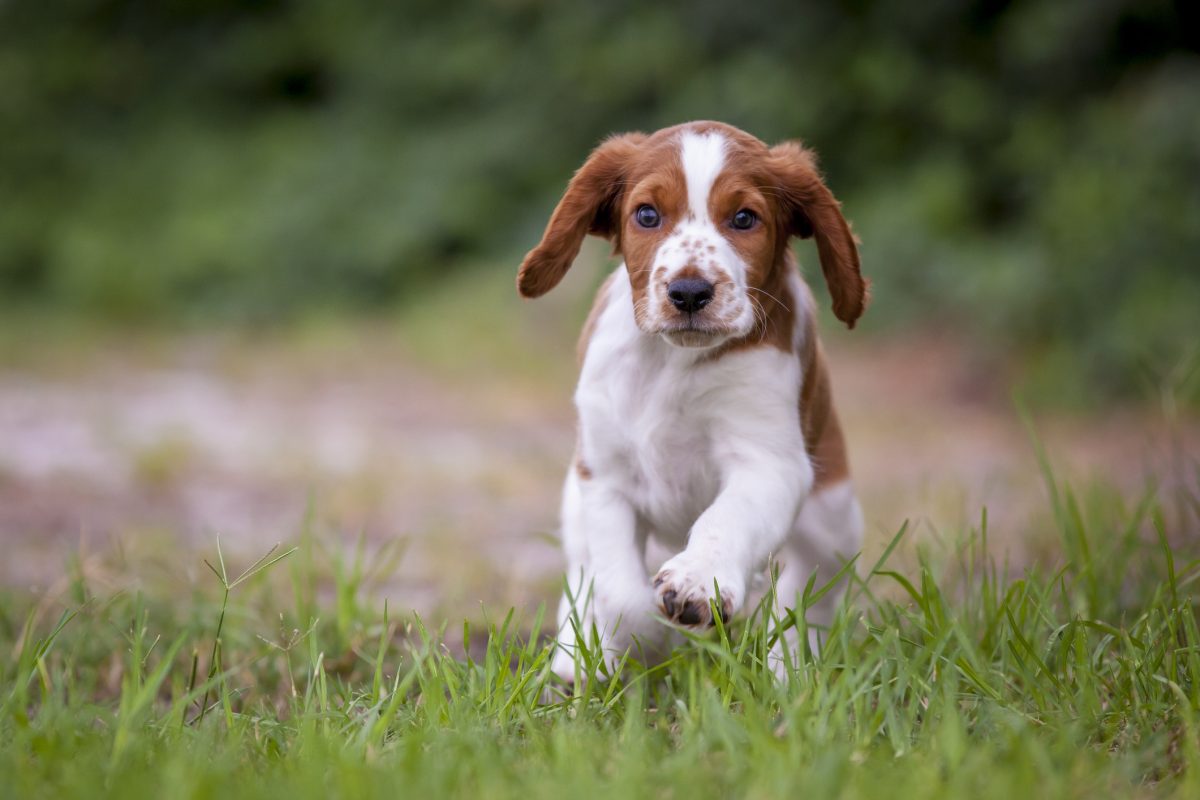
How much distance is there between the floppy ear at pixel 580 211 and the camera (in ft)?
9.32

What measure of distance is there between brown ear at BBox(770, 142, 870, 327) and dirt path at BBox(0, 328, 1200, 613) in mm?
669

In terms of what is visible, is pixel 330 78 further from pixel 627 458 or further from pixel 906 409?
pixel 627 458

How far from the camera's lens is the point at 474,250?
11.1m

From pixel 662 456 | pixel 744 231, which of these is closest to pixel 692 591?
pixel 662 456

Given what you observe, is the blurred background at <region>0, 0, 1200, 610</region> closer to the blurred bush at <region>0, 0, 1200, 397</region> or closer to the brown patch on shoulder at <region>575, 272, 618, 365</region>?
the blurred bush at <region>0, 0, 1200, 397</region>

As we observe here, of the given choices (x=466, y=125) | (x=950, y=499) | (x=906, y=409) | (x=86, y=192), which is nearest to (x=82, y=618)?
(x=950, y=499)

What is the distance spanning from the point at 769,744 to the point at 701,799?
0.21 m

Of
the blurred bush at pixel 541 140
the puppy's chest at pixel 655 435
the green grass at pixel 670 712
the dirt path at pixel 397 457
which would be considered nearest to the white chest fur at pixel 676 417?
the puppy's chest at pixel 655 435

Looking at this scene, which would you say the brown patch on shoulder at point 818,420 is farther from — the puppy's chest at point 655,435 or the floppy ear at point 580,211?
the floppy ear at point 580,211

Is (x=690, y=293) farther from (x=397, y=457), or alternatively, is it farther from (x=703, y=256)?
(x=397, y=457)

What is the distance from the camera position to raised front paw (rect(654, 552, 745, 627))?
7.82ft

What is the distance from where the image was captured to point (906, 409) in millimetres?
7199

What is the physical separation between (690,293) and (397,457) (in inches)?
150

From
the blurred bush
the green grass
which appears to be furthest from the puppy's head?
the blurred bush
